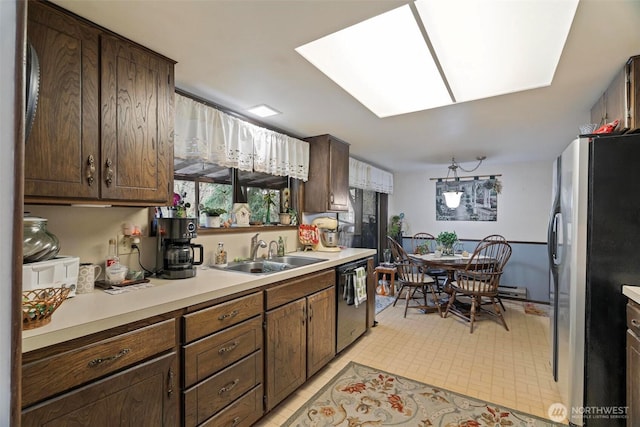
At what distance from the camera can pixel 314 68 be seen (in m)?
1.81

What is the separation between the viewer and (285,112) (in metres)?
2.56

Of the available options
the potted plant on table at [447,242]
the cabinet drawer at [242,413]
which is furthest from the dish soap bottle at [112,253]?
the potted plant on table at [447,242]

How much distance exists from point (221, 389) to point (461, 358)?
2164 millimetres

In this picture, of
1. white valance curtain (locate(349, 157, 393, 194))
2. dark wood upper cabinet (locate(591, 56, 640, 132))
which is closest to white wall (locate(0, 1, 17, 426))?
dark wood upper cabinet (locate(591, 56, 640, 132))

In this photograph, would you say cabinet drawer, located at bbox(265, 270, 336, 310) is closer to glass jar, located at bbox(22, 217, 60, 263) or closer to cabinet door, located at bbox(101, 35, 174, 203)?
cabinet door, located at bbox(101, 35, 174, 203)

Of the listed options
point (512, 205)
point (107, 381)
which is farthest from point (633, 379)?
point (512, 205)

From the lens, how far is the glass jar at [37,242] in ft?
4.09

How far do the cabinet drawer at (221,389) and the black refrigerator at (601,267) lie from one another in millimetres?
1883

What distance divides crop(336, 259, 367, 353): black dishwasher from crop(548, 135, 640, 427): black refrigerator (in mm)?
1577

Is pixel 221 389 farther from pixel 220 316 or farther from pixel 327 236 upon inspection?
pixel 327 236

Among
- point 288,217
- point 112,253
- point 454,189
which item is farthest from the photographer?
point 454,189

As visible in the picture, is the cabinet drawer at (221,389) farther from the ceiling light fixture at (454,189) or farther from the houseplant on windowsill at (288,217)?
the ceiling light fixture at (454,189)

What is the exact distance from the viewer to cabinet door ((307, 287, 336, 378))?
7.38ft

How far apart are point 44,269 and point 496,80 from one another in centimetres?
278
